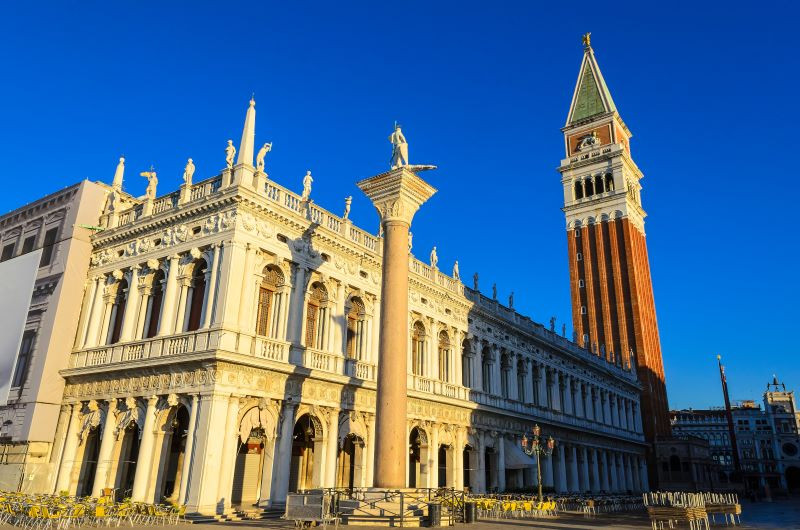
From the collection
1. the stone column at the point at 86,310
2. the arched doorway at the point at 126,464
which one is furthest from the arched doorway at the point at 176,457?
the stone column at the point at 86,310

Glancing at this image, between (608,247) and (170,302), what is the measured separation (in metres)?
56.3

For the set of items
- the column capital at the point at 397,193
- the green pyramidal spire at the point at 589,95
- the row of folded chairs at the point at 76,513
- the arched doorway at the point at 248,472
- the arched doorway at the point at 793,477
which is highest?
the green pyramidal spire at the point at 589,95

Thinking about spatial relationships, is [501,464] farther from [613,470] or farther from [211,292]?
[211,292]

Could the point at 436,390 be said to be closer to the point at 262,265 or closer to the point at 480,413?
the point at 480,413

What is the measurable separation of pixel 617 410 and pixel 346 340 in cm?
3743

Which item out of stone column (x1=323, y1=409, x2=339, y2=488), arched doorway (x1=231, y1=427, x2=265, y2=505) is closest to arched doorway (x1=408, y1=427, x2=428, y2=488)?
stone column (x1=323, y1=409, x2=339, y2=488)

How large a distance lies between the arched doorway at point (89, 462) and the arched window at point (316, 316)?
8751 millimetres

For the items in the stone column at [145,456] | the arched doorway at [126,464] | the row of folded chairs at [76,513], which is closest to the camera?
the row of folded chairs at [76,513]

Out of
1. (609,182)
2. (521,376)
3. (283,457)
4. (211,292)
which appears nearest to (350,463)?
(283,457)

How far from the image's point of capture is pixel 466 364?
34500 millimetres

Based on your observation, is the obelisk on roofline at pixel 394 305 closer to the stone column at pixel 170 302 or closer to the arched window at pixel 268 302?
the arched window at pixel 268 302

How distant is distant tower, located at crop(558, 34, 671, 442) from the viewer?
6531 cm

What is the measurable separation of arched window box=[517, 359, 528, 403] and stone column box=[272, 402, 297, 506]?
20.5 m

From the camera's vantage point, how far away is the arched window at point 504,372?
37344 mm
